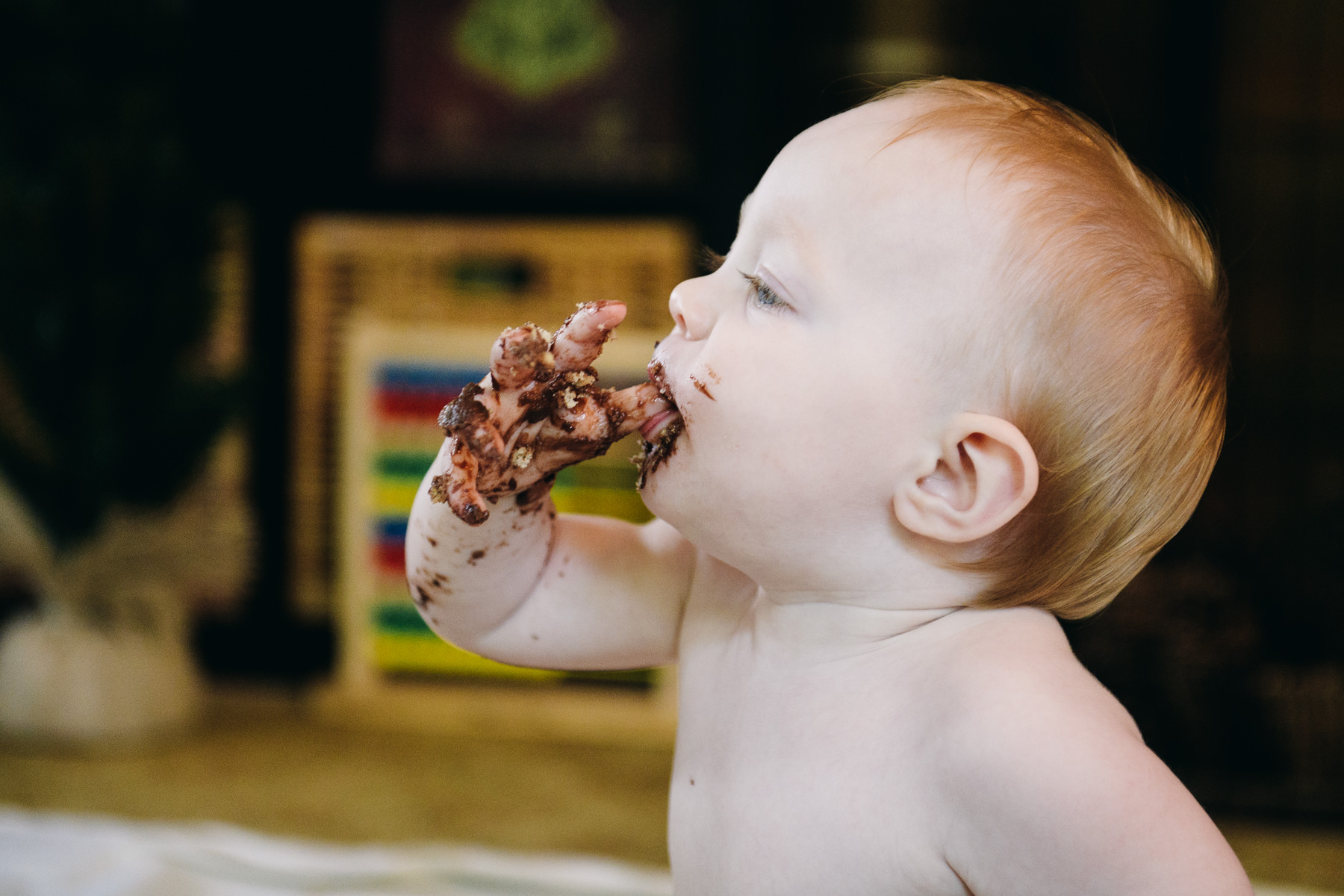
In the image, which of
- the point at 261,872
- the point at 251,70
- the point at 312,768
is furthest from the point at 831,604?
the point at 251,70

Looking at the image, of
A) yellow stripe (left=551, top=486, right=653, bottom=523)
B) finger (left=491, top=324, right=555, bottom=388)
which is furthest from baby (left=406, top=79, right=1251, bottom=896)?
yellow stripe (left=551, top=486, right=653, bottom=523)

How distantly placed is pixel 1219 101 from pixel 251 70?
72.6 inches

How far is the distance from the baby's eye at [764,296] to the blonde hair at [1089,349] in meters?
0.10

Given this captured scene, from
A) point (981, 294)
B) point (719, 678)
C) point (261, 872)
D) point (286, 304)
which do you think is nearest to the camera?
point (981, 294)

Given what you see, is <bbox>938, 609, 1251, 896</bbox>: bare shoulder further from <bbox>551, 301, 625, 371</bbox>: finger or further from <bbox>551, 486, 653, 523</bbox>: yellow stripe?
<bbox>551, 486, 653, 523</bbox>: yellow stripe

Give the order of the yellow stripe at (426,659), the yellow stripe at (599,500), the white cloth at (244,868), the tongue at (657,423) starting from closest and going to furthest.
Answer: the tongue at (657,423)
the white cloth at (244,868)
the yellow stripe at (599,500)
the yellow stripe at (426,659)

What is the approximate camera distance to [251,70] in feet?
7.51

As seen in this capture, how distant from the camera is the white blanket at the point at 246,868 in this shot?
102 centimetres

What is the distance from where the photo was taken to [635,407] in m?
0.58

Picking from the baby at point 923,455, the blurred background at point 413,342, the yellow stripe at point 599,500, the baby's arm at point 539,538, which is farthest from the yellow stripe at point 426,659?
the baby at point 923,455

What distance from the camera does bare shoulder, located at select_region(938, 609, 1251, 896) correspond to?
19.1 inches

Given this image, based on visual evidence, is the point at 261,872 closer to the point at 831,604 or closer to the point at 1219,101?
the point at 831,604

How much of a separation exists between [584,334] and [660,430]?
2.5 inches

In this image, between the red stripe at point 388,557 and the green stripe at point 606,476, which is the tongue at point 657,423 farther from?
the red stripe at point 388,557
